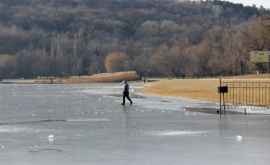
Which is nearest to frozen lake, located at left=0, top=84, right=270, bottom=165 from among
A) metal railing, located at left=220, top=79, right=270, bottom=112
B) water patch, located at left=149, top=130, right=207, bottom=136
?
water patch, located at left=149, top=130, right=207, bottom=136

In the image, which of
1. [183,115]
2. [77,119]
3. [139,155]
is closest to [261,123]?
[183,115]

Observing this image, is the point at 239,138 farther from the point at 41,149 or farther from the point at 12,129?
the point at 12,129

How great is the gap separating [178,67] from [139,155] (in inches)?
5386

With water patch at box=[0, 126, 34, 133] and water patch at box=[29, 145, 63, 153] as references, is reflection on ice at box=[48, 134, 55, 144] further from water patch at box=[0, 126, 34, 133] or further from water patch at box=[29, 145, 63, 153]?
water patch at box=[0, 126, 34, 133]

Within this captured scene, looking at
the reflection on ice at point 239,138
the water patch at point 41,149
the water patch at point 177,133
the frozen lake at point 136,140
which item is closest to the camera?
the frozen lake at point 136,140

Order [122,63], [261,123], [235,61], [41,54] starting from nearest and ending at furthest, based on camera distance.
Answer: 1. [261,123]
2. [235,61]
3. [122,63]
4. [41,54]

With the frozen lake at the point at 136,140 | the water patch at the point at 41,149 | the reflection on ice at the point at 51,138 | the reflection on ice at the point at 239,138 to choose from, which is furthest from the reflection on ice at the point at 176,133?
the water patch at the point at 41,149

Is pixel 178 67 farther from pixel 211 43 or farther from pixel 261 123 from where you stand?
pixel 261 123

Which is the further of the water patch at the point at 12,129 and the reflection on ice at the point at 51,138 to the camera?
the water patch at the point at 12,129

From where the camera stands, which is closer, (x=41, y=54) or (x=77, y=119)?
(x=77, y=119)

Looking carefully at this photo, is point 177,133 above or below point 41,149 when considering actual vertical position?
below

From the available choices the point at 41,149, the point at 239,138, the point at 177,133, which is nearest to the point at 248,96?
the point at 177,133

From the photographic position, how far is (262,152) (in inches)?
589

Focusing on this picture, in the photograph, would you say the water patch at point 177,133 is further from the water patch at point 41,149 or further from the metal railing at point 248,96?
the metal railing at point 248,96
